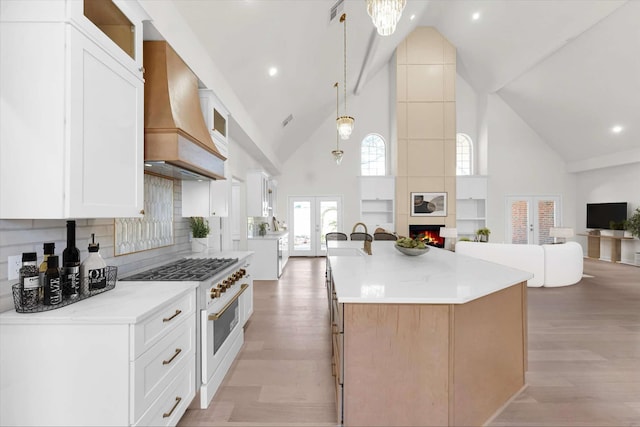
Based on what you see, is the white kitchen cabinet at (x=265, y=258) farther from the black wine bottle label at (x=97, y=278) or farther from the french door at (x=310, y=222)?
the black wine bottle label at (x=97, y=278)

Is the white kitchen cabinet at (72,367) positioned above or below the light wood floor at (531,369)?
above

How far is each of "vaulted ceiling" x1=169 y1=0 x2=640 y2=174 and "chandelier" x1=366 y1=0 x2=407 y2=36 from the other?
3.48 ft

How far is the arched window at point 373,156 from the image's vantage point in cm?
930

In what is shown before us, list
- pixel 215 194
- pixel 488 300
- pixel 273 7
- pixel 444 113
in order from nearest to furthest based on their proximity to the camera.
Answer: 1. pixel 488 300
2. pixel 273 7
3. pixel 215 194
4. pixel 444 113

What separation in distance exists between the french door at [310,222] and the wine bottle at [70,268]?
774 cm

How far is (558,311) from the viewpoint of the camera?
4094 mm

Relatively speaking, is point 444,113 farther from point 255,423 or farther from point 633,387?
point 255,423

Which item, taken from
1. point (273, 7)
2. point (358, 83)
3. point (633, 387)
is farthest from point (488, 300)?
point (358, 83)

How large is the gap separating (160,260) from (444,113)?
25.9ft

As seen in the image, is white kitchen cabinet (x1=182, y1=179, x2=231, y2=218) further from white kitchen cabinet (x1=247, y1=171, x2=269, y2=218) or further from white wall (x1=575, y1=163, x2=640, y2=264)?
white wall (x1=575, y1=163, x2=640, y2=264)

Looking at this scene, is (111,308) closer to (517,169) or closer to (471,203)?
(471,203)

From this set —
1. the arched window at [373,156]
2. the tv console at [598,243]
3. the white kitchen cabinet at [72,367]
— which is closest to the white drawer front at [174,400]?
the white kitchen cabinet at [72,367]

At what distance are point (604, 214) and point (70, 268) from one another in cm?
1117

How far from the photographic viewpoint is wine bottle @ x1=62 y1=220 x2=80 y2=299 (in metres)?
1.51
